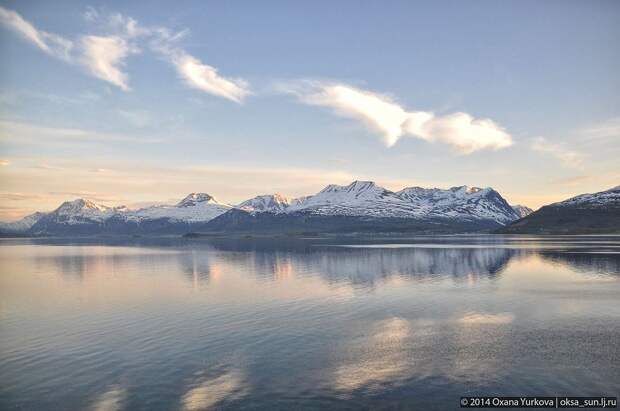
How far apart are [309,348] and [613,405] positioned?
22.0 m

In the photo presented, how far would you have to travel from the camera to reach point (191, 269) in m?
116

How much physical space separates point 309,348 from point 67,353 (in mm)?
20930

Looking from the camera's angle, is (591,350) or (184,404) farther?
(591,350)

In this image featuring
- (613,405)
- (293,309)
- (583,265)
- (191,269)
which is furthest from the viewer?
(191,269)

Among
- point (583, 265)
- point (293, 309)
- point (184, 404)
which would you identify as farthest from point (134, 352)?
point (583, 265)

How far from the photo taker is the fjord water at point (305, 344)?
29391mm

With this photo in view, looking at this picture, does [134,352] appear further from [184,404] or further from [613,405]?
[613,405]

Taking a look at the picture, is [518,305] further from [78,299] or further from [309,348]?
[78,299]

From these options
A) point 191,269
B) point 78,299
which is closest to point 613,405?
point 78,299

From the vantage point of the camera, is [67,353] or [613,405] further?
[67,353]

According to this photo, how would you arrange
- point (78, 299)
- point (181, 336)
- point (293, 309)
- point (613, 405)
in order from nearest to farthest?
point (613, 405)
point (181, 336)
point (293, 309)
point (78, 299)

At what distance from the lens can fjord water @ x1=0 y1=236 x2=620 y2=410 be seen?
29.4m

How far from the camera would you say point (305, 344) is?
134ft

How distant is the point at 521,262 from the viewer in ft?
399
